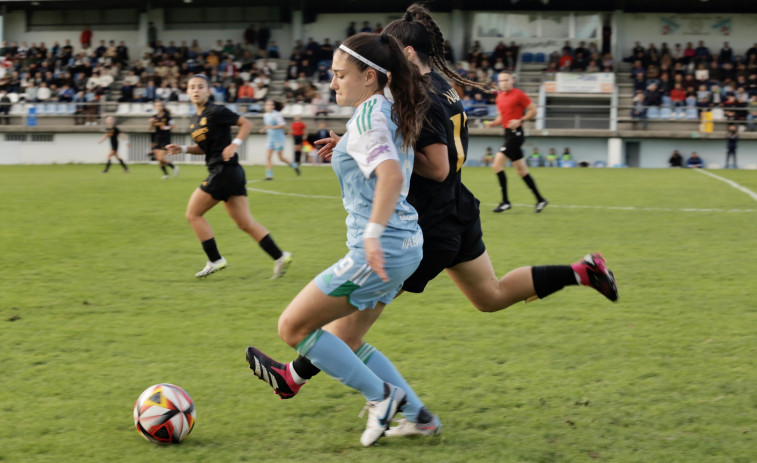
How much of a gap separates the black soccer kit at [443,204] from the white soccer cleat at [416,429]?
64 centimetres

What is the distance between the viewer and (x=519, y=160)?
14188mm

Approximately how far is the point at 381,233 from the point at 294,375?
3.59 feet

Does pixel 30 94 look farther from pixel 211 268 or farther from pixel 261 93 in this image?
pixel 211 268

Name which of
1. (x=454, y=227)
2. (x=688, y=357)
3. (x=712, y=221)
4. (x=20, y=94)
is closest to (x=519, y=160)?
(x=712, y=221)

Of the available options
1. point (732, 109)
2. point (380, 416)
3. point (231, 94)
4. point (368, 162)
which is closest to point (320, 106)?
point (231, 94)

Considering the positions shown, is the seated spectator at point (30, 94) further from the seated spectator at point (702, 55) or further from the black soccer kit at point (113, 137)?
the seated spectator at point (702, 55)

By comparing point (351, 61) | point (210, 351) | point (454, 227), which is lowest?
point (210, 351)

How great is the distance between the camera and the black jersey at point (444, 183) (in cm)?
387

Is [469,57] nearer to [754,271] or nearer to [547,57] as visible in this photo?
[547,57]

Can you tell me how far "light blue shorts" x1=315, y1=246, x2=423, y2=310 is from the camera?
355 centimetres

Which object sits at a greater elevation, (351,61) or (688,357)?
(351,61)

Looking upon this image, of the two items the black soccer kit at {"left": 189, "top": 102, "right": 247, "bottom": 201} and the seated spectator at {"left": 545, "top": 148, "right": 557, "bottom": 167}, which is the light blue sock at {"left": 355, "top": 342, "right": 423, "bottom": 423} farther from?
the seated spectator at {"left": 545, "top": 148, "right": 557, "bottom": 167}

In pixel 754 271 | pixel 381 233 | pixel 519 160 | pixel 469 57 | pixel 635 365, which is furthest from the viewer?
pixel 469 57

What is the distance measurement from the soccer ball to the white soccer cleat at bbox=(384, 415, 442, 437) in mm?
955
